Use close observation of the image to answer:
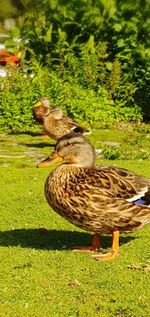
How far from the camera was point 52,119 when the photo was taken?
15.0 meters

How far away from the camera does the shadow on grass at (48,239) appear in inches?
328

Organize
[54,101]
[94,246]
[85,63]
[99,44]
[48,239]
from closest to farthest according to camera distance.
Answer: [94,246] → [48,239] → [54,101] → [85,63] → [99,44]

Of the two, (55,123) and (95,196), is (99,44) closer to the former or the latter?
(55,123)

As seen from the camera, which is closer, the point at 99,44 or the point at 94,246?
the point at 94,246

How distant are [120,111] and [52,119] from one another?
10.5 feet

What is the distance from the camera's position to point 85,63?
18.2m

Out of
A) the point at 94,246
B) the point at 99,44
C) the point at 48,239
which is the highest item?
the point at 99,44

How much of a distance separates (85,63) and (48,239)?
10.1 m

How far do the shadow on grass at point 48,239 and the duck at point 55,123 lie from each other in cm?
577

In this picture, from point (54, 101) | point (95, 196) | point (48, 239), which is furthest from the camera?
point (54, 101)

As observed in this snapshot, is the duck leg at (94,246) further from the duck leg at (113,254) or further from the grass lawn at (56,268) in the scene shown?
the duck leg at (113,254)

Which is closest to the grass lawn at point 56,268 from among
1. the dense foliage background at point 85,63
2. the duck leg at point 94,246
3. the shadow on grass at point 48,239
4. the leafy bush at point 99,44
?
the shadow on grass at point 48,239

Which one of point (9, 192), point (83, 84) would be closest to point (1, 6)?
point (83, 84)

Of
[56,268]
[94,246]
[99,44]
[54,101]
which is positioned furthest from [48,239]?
[99,44]
